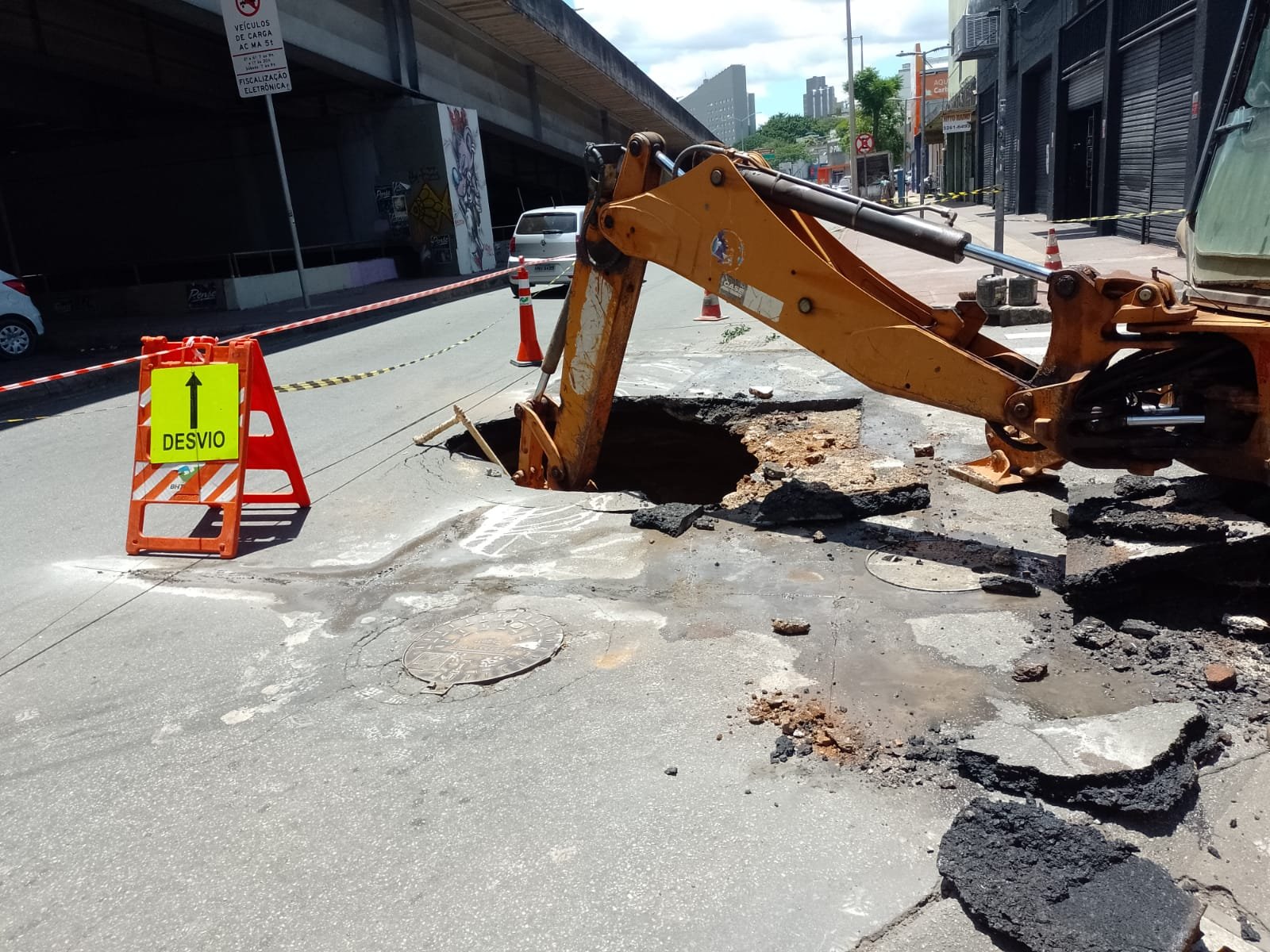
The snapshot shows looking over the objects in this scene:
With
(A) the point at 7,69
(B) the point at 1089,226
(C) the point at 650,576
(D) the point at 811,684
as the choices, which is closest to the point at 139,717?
(C) the point at 650,576

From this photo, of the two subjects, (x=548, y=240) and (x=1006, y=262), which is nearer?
(x=1006, y=262)

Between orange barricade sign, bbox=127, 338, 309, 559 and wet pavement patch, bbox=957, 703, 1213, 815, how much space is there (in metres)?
4.38

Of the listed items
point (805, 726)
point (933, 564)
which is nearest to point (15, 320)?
point (933, 564)

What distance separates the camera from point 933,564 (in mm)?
4641

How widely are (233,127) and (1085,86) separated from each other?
76.0 feet

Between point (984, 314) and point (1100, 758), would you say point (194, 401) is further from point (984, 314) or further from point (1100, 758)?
point (1100, 758)

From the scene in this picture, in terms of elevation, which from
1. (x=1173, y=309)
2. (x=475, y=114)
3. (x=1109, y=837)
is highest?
(x=475, y=114)

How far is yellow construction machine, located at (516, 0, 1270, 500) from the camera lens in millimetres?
3832

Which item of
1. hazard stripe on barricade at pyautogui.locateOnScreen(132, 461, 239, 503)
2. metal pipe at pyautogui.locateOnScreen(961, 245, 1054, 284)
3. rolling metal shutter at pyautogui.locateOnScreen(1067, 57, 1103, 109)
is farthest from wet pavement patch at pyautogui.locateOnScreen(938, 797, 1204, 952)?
rolling metal shutter at pyautogui.locateOnScreen(1067, 57, 1103, 109)

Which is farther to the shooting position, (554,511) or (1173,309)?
(554,511)

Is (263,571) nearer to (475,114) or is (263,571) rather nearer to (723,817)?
(723,817)

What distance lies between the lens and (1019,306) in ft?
39.5

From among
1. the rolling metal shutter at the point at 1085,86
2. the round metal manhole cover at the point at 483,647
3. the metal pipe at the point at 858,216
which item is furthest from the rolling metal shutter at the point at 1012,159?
the round metal manhole cover at the point at 483,647

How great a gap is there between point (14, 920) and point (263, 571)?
2.55 m
